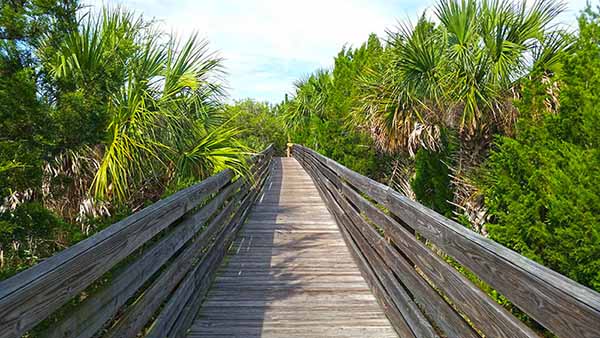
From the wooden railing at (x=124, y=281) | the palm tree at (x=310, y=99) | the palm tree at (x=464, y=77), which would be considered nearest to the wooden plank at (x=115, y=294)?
the wooden railing at (x=124, y=281)

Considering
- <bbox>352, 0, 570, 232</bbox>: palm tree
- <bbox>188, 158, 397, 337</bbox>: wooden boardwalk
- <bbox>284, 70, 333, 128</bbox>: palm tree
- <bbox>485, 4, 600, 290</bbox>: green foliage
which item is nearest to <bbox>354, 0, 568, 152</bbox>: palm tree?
<bbox>352, 0, 570, 232</bbox>: palm tree

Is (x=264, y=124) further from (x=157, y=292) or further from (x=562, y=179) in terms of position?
(x=157, y=292)

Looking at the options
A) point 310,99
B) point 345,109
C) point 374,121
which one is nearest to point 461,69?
point 374,121

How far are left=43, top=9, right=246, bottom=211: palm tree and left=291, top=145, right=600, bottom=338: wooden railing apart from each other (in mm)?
1993

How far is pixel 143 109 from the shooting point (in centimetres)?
420

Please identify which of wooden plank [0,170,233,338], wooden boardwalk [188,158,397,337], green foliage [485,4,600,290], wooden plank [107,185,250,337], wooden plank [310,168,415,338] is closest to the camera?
wooden plank [0,170,233,338]

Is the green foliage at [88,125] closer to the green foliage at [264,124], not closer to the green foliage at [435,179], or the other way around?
the green foliage at [435,179]

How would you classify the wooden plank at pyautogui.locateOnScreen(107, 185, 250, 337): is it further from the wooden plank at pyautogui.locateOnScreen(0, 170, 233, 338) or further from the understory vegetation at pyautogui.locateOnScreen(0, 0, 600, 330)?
the understory vegetation at pyautogui.locateOnScreen(0, 0, 600, 330)

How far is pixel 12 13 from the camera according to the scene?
2.83 meters

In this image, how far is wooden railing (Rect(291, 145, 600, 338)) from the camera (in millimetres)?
1229

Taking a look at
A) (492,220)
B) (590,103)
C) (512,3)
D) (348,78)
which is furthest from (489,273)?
(348,78)

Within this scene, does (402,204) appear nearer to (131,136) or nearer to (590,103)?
(590,103)

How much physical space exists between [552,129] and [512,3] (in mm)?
3118

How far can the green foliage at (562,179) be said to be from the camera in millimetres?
2736
